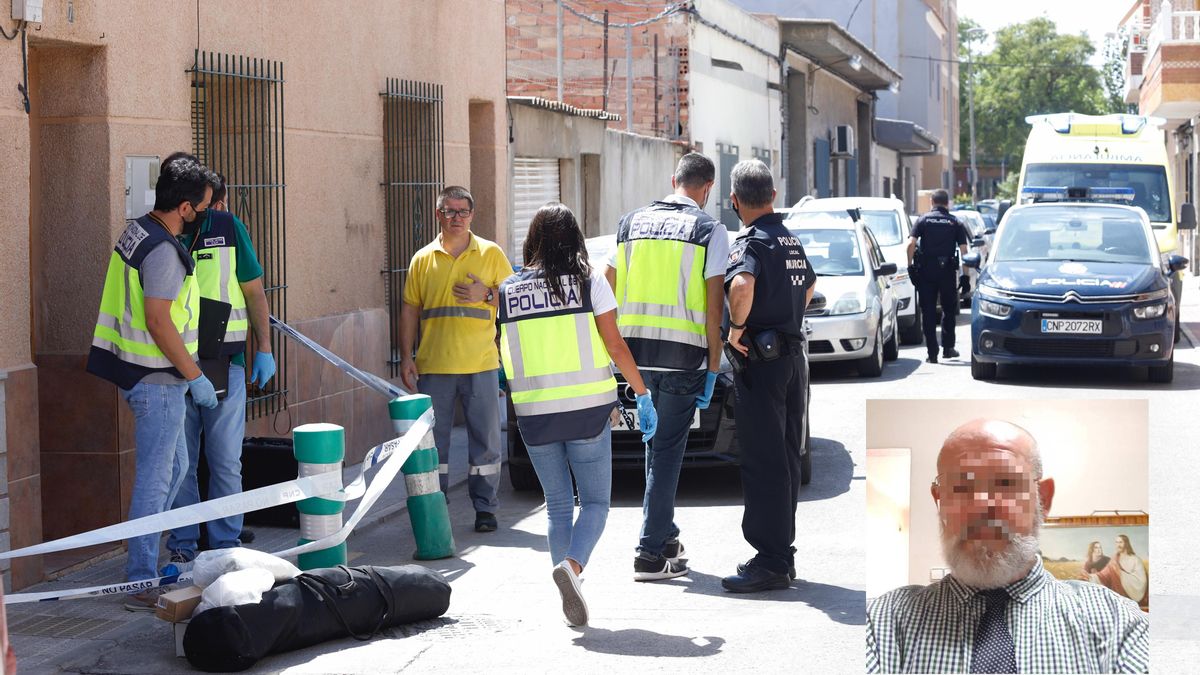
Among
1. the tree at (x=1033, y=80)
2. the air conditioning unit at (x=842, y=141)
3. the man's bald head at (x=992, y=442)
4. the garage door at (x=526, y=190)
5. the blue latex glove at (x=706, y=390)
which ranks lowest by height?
the blue latex glove at (x=706, y=390)

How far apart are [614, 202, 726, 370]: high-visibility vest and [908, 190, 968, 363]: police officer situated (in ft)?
32.7

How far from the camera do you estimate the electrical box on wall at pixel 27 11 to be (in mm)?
7363

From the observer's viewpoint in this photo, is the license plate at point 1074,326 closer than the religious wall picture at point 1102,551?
No

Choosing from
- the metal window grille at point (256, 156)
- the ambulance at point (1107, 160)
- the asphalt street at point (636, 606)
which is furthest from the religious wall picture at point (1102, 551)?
the ambulance at point (1107, 160)

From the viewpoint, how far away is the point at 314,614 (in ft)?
21.1

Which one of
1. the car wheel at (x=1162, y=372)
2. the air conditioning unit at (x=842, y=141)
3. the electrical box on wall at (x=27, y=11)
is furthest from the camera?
the air conditioning unit at (x=842, y=141)

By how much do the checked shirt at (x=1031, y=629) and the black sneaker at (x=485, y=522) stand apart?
600cm

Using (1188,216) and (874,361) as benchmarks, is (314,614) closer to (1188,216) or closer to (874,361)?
(874,361)

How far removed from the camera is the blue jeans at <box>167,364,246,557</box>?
804 centimetres

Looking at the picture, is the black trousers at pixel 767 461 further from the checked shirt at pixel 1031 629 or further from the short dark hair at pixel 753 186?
the checked shirt at pixel 1031 629

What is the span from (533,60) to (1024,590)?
22.7m

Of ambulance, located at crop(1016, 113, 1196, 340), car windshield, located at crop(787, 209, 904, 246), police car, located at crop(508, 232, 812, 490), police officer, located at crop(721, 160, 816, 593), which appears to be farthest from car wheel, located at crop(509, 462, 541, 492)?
ambulance, located at crop(1016, 113, 1196, 340)

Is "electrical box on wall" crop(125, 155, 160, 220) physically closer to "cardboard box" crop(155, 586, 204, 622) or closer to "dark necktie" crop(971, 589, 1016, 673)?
"cardboard box" crop(155, 586, 204, 622)

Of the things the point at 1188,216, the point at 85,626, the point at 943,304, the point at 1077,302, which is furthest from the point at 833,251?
the point at 85,626
